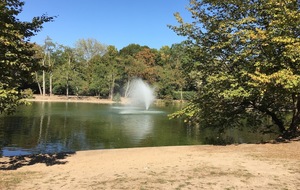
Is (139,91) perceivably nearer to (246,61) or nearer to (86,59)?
(86,59)

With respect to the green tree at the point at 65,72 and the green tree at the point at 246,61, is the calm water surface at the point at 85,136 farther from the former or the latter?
the green tree at the point at 65,72

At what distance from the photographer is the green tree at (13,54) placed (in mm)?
9133

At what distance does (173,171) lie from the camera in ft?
32.2

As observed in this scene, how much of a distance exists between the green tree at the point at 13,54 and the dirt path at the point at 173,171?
2377 mm

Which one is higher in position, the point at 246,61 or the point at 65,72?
the point at 65,72

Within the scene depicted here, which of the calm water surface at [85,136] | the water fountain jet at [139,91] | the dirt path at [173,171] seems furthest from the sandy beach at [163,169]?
the water fountain jet at [139,91]

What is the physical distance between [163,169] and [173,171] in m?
0.46

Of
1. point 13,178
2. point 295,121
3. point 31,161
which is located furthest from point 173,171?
point 295,121

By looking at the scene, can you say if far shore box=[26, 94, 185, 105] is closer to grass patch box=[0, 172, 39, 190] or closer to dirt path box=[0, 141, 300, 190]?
dirt path box=[0, 141, 300, 190]

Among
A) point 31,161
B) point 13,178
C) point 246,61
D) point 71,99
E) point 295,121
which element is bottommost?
point 31,161

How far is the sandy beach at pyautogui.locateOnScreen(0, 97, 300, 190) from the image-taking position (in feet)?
27.2

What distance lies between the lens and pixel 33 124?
95.4 ft

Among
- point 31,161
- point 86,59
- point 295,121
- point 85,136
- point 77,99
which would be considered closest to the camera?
point 31,161

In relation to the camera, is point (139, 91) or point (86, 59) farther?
point (86, 59)
